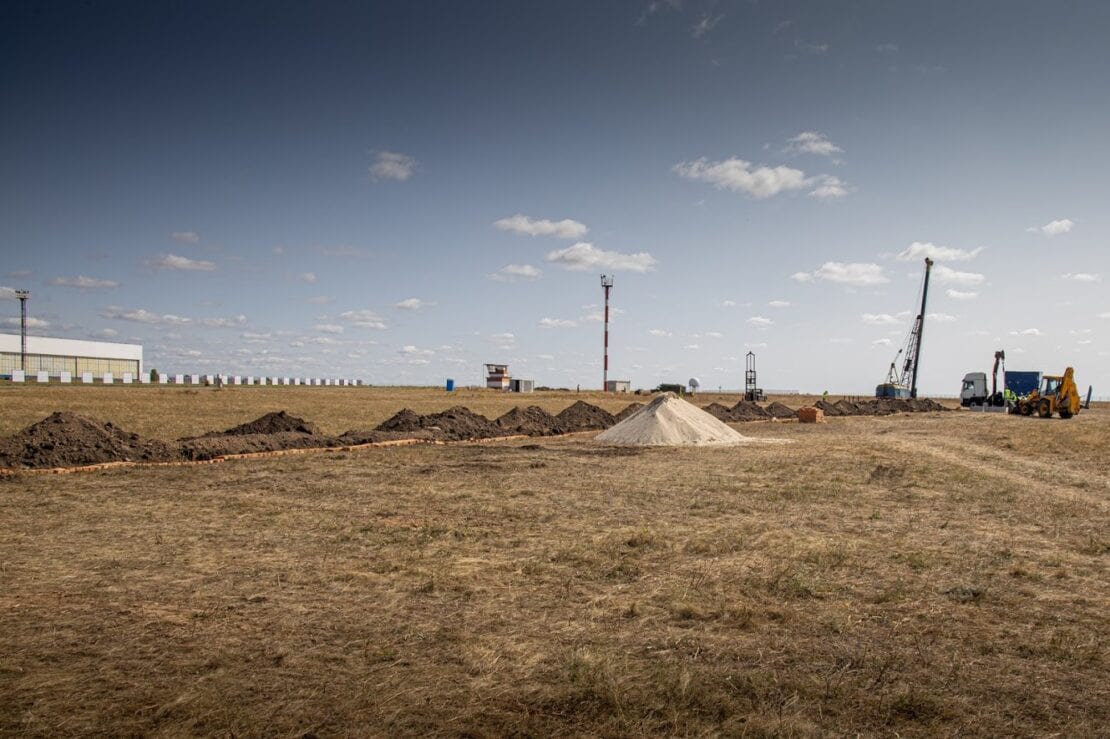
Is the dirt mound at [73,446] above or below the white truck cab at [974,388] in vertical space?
below

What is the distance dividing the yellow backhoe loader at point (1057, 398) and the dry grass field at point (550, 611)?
33.3 m

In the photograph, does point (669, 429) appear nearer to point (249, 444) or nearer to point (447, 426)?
point (447, 426)

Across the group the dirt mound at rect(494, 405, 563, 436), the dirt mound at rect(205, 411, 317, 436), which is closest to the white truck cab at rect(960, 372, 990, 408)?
the dirt mound at rect(494, 405, 563, 436)

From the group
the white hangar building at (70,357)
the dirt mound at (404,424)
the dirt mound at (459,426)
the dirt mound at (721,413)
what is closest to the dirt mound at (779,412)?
the dirt mound at (721,413)

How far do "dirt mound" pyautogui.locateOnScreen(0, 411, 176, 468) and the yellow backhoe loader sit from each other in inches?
1753

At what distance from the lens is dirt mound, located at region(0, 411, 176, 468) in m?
13.9

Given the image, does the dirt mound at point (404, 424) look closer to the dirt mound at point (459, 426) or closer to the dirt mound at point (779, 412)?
the dirt mound at point (459, 426)

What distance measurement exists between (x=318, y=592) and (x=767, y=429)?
27.0 metres

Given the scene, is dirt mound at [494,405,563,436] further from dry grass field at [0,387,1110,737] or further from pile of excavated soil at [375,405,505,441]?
dry grass field at [0,387,1110,737]

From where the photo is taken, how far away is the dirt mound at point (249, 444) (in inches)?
625

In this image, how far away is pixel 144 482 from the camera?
499 inches

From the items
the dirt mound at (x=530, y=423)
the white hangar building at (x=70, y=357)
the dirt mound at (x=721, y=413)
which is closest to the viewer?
the dirt mound at (x=530, y=423)

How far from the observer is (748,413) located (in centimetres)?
3719

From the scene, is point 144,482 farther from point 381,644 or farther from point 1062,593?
point 1062,593
